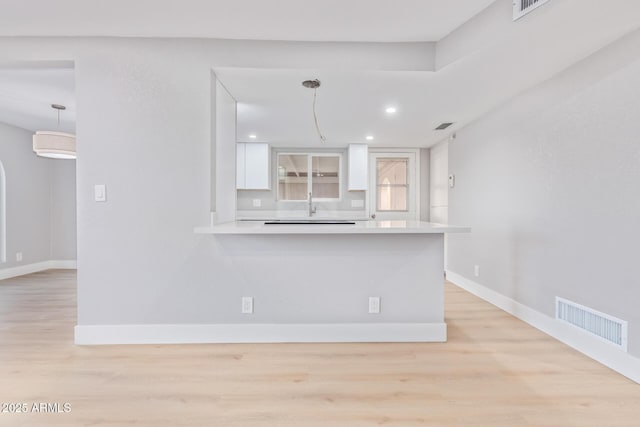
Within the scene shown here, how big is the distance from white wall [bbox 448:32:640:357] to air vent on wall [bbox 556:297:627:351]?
0.05 meters

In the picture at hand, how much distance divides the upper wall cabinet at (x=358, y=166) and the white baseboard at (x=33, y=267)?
4.76 metres

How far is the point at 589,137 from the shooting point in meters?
2.06

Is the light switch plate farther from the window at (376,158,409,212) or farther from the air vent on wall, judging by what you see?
the window at (376,158,409,212)

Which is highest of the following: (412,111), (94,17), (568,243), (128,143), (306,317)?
(94,17)

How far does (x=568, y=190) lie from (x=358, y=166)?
8.59ft

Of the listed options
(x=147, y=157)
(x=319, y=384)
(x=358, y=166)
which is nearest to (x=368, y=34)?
(x=147, y=157)

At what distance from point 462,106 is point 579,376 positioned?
2.35 meters

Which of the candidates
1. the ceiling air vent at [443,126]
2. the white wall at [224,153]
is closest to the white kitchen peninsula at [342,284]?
the white wall at [224,153]

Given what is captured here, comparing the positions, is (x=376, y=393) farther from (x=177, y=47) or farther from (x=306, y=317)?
(x=177, y=47)

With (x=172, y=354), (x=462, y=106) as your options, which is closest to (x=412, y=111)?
(x=462, y=106)

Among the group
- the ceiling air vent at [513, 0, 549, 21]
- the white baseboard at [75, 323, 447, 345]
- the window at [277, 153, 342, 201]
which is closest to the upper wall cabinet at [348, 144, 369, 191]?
the window at [277, 153, 342, 201]

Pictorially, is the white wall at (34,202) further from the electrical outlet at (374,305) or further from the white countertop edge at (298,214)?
the electrical outlet at (374,305)

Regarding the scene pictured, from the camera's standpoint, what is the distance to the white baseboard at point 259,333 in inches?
87.4

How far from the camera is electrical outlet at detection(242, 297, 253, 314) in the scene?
7.47 ft
